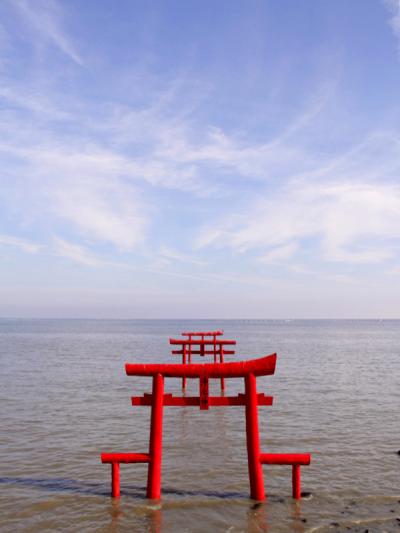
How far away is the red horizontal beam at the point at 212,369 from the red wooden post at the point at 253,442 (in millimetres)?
195

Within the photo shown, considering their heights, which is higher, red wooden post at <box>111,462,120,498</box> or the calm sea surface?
red wooden post at <box>111,462,120,498</box>

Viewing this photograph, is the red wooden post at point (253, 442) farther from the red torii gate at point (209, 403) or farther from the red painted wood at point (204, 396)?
the red painted wood at point (204, 396)

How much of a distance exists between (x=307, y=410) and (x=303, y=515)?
32.8 ft

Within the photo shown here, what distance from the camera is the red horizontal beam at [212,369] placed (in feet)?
28.7

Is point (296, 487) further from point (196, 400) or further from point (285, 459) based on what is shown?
point (196, 400)

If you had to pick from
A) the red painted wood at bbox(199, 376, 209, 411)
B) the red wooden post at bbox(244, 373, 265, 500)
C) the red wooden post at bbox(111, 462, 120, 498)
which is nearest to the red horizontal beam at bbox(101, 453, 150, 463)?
the red wooden post at bbox(111, 462, 120, 498)

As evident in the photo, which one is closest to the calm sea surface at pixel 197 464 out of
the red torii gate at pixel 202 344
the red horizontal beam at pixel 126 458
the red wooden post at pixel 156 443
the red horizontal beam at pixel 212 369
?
the red wooden post at pixel 156 443

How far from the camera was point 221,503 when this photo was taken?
9.01 meters

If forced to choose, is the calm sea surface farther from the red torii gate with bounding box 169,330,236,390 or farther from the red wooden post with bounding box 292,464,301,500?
the red torii gate with bounding box 169,330,236,390

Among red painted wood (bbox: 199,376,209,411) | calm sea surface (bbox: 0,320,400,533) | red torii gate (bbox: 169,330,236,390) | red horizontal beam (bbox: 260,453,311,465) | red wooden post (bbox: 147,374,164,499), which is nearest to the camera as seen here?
calm sea surface (bbox: 0,320,400,533)

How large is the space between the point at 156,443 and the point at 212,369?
5.71 feet

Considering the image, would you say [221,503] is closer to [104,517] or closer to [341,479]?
[104,517]

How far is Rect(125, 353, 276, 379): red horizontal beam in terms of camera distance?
28.7 ft

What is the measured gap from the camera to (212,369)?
886 cm
